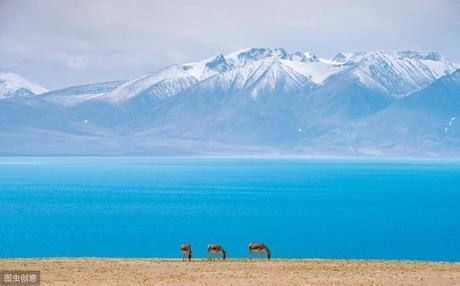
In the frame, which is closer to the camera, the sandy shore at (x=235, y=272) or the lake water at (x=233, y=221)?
the sandy shore at (x=235, y=272)

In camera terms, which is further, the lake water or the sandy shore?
the lake water

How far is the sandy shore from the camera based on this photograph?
3469 centimetres

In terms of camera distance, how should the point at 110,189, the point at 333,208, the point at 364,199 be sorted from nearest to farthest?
1. the point at 333,208
2. the point at 364,199
3. the point at 110,189

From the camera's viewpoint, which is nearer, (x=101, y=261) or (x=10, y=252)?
(x=101, y=261)

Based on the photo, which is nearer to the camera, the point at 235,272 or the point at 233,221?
the point at 235,272

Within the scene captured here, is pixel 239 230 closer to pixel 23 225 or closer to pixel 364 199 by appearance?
pixel 23 225

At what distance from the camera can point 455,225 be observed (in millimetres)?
92562

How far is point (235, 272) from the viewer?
123 feet

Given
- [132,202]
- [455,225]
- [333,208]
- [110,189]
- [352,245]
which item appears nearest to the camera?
[352,245]

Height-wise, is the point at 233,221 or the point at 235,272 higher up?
the point at 235,272

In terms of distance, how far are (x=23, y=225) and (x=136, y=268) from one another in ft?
174

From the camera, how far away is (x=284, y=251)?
69.0 m

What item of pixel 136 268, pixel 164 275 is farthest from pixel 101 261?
pixel 164 275

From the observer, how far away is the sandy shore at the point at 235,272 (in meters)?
34.7
